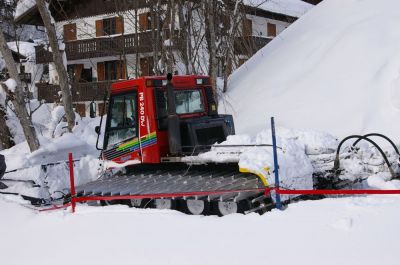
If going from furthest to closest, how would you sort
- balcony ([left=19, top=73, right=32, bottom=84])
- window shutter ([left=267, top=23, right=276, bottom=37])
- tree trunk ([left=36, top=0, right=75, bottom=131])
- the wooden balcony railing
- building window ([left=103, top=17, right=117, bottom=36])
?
window shutter ([left=267, top=23, right=276, bottom=37]) → the wooden balcony railing → building window ([left=103, top=17, right=117, bottom=36]) → balcony ([left=19, top=73, right=32, bottom=84]) → tree trunk ([left=36, top=0, right=75, bottom=131])

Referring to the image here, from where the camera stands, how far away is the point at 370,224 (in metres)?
5.30

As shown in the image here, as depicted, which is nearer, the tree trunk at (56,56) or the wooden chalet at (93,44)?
the tree trunk at (56,56)

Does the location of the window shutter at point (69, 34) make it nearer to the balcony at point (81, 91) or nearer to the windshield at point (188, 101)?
the balcony at point (81, 91)

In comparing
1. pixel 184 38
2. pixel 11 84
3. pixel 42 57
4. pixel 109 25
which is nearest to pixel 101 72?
pixel 109 25

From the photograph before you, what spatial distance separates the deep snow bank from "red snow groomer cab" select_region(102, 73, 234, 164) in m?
5.05

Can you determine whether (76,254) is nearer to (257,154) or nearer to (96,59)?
(257,154)

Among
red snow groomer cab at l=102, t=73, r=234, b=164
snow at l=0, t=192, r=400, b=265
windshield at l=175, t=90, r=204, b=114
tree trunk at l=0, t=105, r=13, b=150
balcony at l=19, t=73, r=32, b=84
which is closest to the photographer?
snow at l=0, t=192, r=400, b=265

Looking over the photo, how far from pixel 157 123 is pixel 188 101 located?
38.8 inches

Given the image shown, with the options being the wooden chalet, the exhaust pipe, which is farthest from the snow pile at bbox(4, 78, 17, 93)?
the wooden chalet

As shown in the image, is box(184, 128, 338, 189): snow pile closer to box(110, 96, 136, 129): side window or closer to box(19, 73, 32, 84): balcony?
box(110, 96, 136, 129): side window

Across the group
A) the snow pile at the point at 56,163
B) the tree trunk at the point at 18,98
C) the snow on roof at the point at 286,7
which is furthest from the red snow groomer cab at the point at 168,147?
the snow on roof at the point at 286,7

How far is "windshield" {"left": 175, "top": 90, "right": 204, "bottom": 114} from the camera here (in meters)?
8.92

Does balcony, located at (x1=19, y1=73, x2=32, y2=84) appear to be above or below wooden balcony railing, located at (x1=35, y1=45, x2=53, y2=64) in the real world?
below

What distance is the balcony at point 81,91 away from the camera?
30.8m
